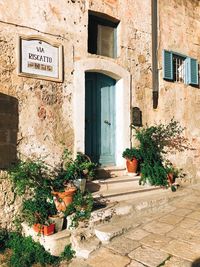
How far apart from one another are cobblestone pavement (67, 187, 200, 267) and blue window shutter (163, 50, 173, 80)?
142 inches

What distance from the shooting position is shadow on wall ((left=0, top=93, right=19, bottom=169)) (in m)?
4.64

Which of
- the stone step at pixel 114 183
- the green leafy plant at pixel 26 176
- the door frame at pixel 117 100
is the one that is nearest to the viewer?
the green leafy plant at pixel 26 176

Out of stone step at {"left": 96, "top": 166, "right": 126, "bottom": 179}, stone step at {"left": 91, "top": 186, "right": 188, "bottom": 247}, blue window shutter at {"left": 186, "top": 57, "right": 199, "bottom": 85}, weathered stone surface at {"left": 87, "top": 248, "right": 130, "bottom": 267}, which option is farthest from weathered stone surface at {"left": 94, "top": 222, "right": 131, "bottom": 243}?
blue window shutter at {"left": 186, "top": 57, "right": 199, "bottom": 85}

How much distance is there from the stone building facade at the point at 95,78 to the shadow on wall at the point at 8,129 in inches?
0.7

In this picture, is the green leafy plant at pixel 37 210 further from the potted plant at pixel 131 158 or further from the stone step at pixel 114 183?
the potted plant at pixel 131 158

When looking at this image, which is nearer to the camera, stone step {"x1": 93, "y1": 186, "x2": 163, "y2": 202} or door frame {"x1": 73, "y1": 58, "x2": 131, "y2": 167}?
stone step {"x1": 93, "y1": 186, "x2": 163, "y2": 202}

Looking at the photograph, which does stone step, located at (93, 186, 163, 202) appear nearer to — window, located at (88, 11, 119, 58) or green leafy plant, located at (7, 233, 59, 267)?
green leafy plant, located at (7, 233, 59, 267)

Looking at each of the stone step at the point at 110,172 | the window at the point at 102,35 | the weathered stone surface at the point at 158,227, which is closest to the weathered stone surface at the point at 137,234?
the weathered stone surface at the point at 158,227

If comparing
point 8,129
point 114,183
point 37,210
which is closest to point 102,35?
point 8,129

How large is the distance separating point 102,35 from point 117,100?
4.90ft

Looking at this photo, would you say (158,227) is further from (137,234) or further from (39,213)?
(39,213)

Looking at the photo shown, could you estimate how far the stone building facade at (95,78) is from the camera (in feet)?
15.9

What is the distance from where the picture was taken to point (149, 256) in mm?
3564

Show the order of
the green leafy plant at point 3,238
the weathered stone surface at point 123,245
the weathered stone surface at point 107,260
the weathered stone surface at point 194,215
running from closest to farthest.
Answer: the weathered stone surface at point 107,260
the weathered stone surface at point 123,245
the green leafy plant at point 3,238
the weathered stone surface at point 194,215
